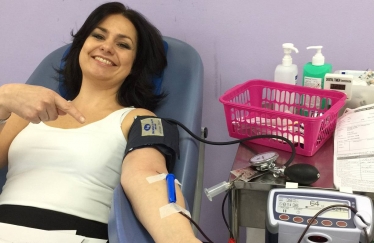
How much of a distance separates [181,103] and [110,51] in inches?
11.2

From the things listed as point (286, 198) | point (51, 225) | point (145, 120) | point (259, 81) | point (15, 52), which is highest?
point (15, 52)

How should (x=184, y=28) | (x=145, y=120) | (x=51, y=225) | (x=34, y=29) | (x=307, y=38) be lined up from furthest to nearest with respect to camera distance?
1. (x=34, y=29)
2. (x=184, y=28)
3. (x=307, y=38)
4. (x=145, y=120)
5. (x=51, y=225)

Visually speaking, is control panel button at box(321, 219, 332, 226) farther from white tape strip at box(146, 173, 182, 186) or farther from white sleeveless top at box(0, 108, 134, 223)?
white sleeveless top at box(0, 108, 134, 223)

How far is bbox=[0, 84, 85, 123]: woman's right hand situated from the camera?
3.33 ft

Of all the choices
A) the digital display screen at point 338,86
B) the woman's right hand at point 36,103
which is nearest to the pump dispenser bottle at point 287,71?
the digital display screen at point 338,86

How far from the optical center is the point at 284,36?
1426 mm

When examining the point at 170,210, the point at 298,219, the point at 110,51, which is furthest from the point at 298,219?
the point at 110,51

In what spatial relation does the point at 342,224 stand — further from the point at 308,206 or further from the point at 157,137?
the point at 157,137

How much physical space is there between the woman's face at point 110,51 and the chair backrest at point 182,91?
5.7 inches

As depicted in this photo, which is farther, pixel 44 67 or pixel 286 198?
pixel 44 67

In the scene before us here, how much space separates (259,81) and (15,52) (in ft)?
3.51

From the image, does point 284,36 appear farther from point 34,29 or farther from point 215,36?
point 34,29

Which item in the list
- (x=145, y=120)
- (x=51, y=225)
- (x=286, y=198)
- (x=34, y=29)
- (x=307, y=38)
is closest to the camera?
(x=286, y=198)

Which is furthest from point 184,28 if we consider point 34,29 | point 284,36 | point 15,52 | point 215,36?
point 15,52
